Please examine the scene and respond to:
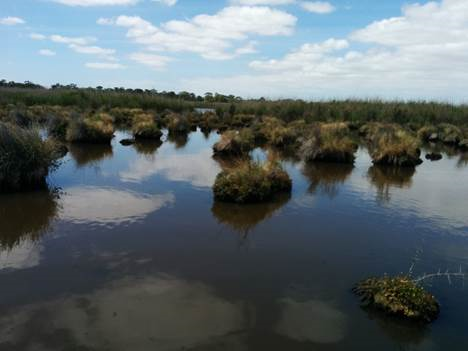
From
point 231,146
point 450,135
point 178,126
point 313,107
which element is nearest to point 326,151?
point 231,146

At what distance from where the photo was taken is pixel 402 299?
6.96 metres

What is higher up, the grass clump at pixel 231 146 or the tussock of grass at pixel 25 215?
the grass clump at pixel 231 146

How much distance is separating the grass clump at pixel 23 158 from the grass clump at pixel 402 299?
10.2m

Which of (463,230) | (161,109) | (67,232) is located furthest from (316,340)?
(161,109)

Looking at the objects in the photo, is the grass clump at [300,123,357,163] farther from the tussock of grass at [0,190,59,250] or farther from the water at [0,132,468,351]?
the tussock of grass at [0,190,59,250]

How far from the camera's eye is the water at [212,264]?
6.26 meters

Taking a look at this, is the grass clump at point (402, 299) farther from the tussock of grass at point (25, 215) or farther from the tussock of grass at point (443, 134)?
the tussock of grass at point (443, 134)

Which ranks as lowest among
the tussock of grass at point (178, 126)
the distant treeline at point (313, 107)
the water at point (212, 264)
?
the water at point (212, 264)

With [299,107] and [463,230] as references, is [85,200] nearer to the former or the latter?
[463,230]

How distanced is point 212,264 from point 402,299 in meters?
3.34

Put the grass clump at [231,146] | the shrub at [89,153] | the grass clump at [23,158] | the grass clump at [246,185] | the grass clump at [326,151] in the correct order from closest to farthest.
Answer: the grass clump at [246,185]
the grass clump at [23,158]
the shrub at [89,153]
the grass clump at [326,151]
the grass clump at [231,146]

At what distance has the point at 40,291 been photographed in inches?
285

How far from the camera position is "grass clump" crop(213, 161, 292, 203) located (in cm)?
1286

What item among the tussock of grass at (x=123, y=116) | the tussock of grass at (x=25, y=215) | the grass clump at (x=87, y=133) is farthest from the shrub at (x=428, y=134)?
the tussock of grass at (x=25, y=215)
